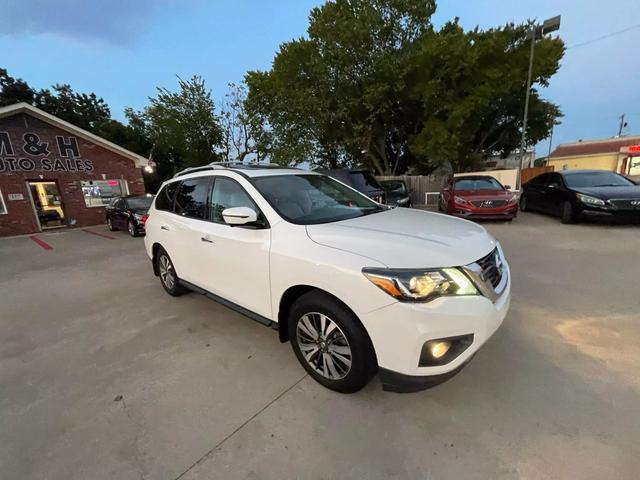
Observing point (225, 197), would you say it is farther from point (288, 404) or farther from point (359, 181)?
point (359, 181)

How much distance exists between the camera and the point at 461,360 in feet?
5.76

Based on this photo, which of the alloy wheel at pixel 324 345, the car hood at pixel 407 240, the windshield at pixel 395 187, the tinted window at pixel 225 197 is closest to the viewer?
the car hood at pixel 407 240

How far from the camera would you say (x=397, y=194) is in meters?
10.7

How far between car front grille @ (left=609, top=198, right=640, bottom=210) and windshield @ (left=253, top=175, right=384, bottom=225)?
22.1 feet

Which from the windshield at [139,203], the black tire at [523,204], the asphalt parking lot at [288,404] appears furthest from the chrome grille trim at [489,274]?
the windshield at [139,203]

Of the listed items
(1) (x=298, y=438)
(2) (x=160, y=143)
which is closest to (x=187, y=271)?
(1) (x=298, y=438)

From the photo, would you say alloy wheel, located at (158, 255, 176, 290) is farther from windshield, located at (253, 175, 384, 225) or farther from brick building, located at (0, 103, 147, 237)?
brick building, located at (0, 103, 147, 237)

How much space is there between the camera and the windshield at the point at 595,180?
23.7ft

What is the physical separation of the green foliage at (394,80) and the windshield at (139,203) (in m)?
10.1

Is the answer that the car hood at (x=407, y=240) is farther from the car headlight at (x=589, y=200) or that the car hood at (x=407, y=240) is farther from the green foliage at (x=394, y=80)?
the green foliage at (x=394, y=80)

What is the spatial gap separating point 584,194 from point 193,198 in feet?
27.7

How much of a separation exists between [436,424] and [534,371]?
1.03 metres

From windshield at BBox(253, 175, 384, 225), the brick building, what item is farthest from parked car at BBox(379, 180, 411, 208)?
the brick building

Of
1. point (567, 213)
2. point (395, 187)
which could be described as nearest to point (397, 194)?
point (395, 187)
